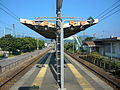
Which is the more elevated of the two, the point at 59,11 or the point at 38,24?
the point at 59,11

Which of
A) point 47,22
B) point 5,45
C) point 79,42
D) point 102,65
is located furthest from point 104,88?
point 79,42

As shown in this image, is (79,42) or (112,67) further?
(79,42)

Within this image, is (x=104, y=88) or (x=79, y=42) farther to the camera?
(x=79, y=42)

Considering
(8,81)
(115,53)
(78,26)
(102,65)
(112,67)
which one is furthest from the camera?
(115,53)

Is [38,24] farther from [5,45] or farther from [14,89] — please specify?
[5,45]

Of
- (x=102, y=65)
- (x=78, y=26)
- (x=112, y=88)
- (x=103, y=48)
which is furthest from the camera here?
(x=103, y=48)

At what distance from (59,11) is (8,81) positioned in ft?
24.7

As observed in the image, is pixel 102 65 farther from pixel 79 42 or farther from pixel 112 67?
pixel 79 42

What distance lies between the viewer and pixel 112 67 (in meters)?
20.0

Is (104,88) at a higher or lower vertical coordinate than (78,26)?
lower

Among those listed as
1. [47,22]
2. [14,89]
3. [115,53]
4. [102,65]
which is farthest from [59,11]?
[115,53]

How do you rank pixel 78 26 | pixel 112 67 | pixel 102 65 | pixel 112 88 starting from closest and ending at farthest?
pixel 112 88 < pixel 78 26 < pixel 112 67 < pixel 102 65

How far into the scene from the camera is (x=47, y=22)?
13016 millimetres

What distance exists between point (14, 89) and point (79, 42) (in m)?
63.1
